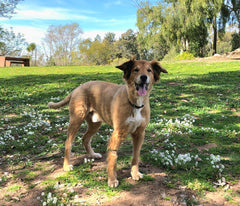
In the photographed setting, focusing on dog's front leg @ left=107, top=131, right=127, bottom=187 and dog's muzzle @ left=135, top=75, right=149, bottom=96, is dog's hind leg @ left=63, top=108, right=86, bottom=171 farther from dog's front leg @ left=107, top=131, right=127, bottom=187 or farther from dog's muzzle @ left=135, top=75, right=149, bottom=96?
dog's muzzle @ left=135, top=75, right=149, bottom=96

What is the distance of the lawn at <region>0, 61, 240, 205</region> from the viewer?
3791 millimetres

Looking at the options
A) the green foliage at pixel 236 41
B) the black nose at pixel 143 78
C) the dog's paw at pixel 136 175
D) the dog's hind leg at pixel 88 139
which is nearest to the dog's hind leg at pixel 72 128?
the dog's hind leg at pixel 88 139

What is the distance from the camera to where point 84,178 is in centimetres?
426

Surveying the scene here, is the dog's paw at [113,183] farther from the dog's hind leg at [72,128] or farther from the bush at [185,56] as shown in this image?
the bush at [185,56]

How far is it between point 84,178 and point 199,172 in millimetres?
2314

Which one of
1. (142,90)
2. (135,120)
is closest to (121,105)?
(135,120)

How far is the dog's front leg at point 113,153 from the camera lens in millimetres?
3965

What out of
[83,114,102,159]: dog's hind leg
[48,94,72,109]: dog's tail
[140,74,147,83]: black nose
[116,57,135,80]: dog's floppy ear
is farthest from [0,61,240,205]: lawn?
[116,57,135,80]: dog's floppy ear

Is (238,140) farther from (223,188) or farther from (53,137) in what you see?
(53,137)

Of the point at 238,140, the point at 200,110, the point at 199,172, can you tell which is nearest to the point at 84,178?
the point at 199,172

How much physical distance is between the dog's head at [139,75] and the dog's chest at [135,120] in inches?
15.1

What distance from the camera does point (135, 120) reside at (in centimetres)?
388

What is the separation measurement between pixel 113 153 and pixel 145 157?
1244 millimetres

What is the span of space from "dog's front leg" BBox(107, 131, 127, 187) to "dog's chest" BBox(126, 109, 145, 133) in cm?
19
